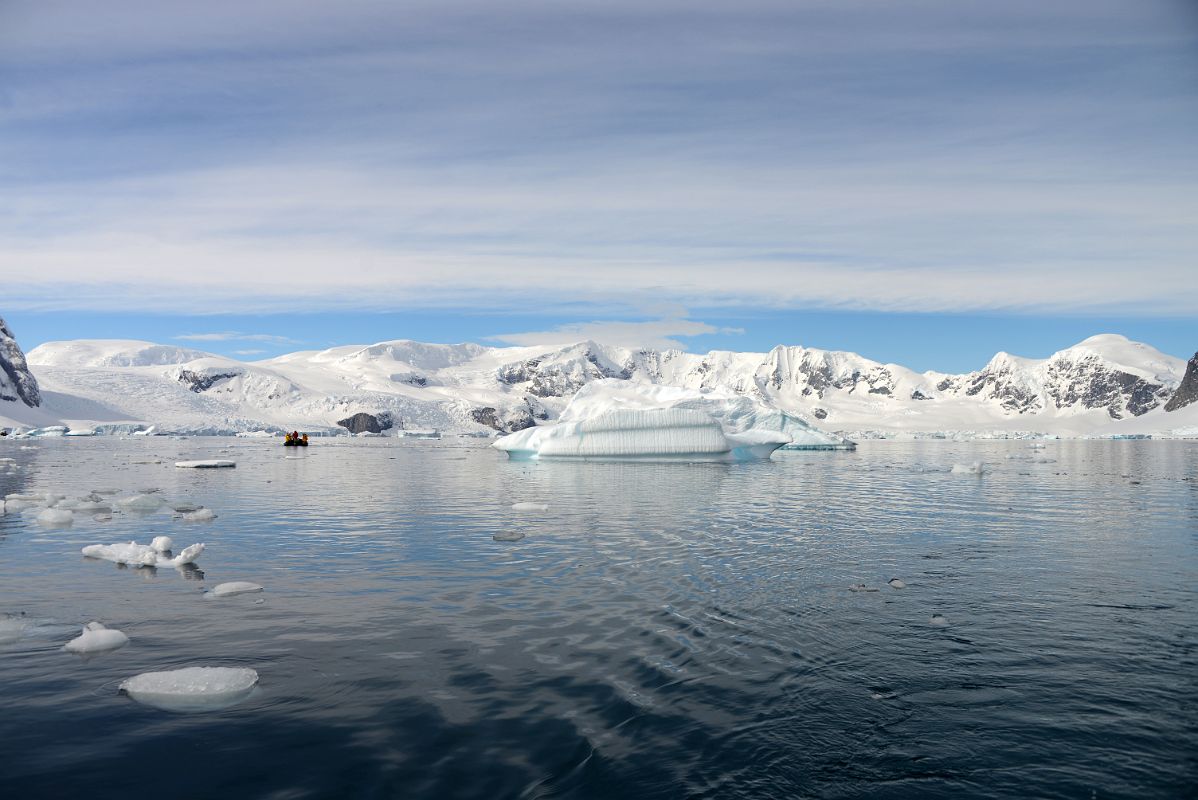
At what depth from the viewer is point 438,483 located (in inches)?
1287

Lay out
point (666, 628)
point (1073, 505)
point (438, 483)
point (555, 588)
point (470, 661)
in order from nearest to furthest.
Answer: point (470, 661)
point (666, 628)
point (555, 588)
point (1073, 505)
point (438, 483)

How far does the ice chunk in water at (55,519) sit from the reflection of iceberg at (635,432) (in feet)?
96.9

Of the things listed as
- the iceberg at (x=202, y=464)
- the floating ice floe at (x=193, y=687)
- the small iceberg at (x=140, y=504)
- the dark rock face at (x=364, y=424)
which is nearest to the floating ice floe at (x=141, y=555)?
the floating ice floe at (x=193, y=687)

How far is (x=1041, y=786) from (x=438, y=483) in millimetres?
28784

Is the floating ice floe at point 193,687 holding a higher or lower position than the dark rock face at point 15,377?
lower

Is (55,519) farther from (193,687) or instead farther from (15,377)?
(15,377)

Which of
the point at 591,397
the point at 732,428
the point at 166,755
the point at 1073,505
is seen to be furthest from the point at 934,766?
the point at 732,428

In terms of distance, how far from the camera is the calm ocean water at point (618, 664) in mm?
5637

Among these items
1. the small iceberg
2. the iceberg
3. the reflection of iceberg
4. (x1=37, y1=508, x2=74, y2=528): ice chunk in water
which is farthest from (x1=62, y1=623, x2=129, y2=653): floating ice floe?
the reflection of iceberg

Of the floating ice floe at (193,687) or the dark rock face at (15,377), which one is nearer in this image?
the floating ice floe at (193,687)

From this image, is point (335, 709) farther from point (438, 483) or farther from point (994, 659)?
point (438, 483)

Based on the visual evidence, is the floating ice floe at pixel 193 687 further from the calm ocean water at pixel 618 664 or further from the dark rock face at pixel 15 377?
the dark rock face at pixel 15 377

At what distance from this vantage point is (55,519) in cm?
1727

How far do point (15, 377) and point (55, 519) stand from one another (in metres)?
167
